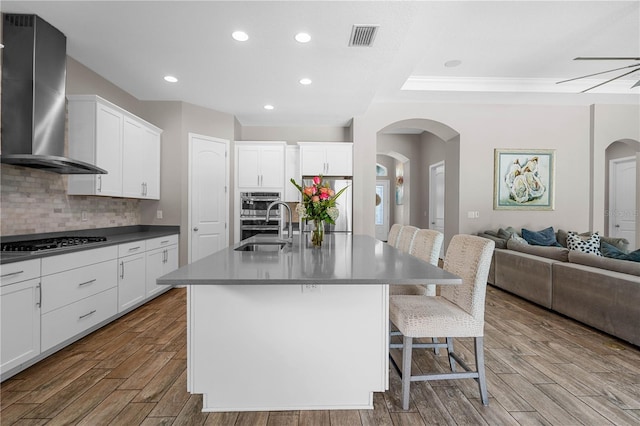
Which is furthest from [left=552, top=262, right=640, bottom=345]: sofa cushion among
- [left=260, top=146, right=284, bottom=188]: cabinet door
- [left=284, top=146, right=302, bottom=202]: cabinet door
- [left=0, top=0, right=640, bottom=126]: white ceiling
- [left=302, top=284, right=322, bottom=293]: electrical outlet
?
[left=260, top=146, right=284, bottom=188]: cabinet door

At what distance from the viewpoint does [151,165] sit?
4.18 meters

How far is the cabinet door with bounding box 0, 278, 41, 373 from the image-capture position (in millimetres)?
1913

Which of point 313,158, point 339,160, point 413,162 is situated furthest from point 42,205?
point 413,162

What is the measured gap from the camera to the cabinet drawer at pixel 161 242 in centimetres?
370

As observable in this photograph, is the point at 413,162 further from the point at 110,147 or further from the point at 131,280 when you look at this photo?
the point at 131,280

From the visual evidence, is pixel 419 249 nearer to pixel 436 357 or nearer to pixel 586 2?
pixel 436 357

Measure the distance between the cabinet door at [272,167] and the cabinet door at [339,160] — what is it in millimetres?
795

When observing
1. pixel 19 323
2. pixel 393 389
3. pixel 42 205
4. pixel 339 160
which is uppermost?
pixel 339 160

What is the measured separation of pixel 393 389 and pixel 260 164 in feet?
13.4

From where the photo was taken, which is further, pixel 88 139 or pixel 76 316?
pixel 88 139

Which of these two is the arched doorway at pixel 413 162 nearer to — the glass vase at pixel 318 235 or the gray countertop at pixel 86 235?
the gray countertop at pixel 86 235

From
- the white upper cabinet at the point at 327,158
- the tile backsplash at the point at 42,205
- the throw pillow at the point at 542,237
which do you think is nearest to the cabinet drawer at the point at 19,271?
the tile backsplash at the point at 42,205

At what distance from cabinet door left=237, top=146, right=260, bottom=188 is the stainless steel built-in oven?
0.90ft

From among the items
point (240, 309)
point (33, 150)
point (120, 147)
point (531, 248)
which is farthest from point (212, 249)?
point (531, 248)
